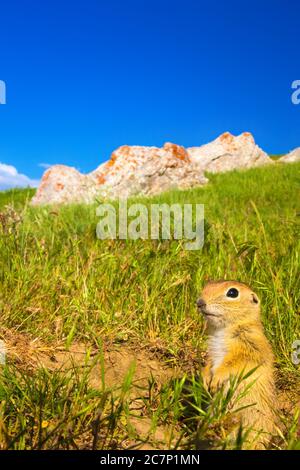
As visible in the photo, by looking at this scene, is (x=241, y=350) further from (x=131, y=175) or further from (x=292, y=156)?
(x=292, y=156)

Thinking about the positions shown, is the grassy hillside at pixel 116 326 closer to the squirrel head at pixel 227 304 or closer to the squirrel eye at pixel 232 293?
the squirrel head at pixel 227 304

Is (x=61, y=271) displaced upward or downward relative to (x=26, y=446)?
upward

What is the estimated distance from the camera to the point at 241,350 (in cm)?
273

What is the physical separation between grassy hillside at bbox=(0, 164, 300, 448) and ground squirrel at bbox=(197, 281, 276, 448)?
0.50 feet

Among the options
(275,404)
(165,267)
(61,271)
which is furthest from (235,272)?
(275,404)

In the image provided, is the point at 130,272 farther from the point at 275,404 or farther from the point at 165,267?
the point at 275,404

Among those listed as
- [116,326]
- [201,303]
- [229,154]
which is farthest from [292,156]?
[201,303]

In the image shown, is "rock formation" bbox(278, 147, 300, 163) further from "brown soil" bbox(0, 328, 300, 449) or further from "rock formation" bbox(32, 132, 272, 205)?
"brown soil" bbox(0, 328, 300, 449)

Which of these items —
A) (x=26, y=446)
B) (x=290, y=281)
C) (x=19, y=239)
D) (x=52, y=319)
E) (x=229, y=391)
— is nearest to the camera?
(x=26, y=446)

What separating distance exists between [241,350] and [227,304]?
0.29 m

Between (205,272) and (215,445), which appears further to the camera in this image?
(205,272)

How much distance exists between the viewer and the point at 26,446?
7.18ft

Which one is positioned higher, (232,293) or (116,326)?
(232,293)

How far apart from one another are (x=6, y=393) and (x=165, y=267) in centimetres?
236
